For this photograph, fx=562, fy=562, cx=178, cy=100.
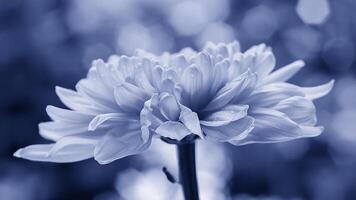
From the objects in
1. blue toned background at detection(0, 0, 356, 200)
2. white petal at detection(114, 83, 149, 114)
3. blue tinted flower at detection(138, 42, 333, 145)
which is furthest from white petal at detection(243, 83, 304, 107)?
blue toned background at detection(0, 0, 356, 200)

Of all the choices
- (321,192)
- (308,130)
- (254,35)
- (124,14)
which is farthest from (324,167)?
(308,130)

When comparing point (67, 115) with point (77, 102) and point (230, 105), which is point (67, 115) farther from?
point (230, 105)

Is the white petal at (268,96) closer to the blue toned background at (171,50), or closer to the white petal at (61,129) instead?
the white petal at (61,129)

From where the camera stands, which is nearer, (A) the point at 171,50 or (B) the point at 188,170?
(B) the point at 188,170

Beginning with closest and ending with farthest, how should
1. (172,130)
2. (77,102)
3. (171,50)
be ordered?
(172,130)
(77,102)
(171,50)

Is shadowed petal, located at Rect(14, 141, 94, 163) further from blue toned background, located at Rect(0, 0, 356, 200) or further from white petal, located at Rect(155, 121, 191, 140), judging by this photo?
blue toned background, located at Rect(0, 0, 356, 200)

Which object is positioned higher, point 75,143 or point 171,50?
point 171,50

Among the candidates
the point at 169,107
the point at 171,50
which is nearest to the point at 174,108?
the point at 169,107

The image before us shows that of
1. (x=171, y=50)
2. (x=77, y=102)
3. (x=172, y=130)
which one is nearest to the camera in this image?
(x=172, y=130)
